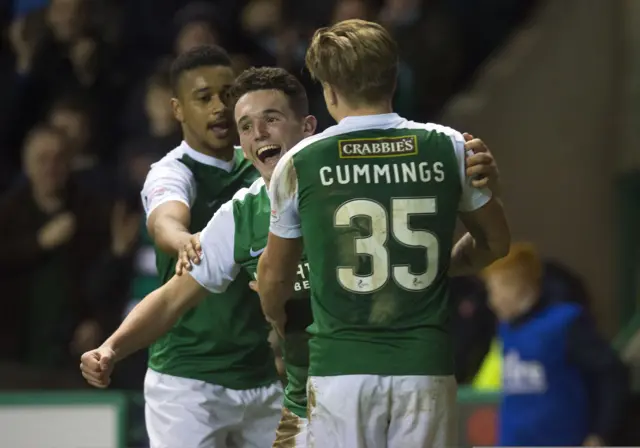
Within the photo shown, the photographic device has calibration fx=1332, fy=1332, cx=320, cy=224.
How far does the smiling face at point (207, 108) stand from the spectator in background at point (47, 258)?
9.82ft

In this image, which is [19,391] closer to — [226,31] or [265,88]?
[226,31]

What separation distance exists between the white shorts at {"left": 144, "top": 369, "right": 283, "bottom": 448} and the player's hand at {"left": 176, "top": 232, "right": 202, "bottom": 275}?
0.53 metres

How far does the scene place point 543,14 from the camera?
8.09 meters

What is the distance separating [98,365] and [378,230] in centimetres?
87

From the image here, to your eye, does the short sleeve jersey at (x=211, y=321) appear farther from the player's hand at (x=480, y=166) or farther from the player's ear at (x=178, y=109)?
the player's hand at (x=480, y=166)

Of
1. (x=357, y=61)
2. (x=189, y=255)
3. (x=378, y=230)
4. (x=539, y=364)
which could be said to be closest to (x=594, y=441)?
(x=539, y=364)

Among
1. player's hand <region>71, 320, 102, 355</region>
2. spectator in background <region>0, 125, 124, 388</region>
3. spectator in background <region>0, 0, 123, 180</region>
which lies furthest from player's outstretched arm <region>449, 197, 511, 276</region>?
spectator in background <region>0, 0, 123, 180</region>

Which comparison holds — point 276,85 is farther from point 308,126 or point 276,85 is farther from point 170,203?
point 170,203

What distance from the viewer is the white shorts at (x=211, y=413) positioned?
388 cm

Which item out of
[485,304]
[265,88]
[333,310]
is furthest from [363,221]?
[485,304]

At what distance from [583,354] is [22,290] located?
9.62 ft

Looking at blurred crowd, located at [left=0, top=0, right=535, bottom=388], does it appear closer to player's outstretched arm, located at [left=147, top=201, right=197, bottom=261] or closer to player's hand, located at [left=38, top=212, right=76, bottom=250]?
player's hand, located at [left=38, top=212, right=76, bottom=250]

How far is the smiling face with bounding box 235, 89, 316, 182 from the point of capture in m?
3.46

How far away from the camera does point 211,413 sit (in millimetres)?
3910
